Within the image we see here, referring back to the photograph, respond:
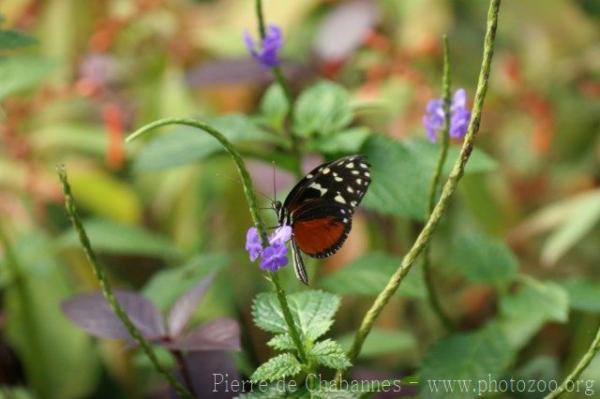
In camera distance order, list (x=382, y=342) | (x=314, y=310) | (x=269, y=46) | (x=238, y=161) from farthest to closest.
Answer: (x=382, y=342) < (x=269, y=46) < (x=314, y=310) < (x=238, y=161)

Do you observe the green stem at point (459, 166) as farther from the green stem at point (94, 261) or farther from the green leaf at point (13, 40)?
the green leaf at point (13, 40)

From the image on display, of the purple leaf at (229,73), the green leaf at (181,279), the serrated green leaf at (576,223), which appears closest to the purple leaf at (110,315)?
the green leaf at (181,279)

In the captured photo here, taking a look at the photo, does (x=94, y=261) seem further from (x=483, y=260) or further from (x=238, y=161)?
(x=483, y=260)

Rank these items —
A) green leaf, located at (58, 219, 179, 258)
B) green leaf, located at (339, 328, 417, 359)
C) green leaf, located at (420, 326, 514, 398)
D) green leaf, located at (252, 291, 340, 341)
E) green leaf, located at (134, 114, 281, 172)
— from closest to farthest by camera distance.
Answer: green leaf, located at (252, 291, 340, 341)
green leaf, located at (420, 326, 514, 398)
green leaf, located at (134, 114, 281, 172)
green leaf, located at (339, 328, 417, 359)
green leaf, located at (58, 219, 179, 258)

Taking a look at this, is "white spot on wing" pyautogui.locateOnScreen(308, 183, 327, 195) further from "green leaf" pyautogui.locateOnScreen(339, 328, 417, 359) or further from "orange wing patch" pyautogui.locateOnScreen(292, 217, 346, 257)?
"green leaf" pyautogui.locateOnScreen(339, 328, 417, 359)

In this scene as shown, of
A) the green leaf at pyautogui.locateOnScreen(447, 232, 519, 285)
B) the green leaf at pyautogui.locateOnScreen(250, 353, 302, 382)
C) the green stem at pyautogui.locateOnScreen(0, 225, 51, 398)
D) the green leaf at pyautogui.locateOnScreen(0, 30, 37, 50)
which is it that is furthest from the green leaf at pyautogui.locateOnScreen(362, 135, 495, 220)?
the green stem at pyautogui.locateOnScreen(0, 225, 51, 398)

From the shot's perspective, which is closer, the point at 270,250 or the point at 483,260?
the point at 270,250

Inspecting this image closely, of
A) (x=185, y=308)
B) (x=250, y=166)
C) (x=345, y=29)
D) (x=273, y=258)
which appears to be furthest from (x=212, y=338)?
(x=345, y=29)
